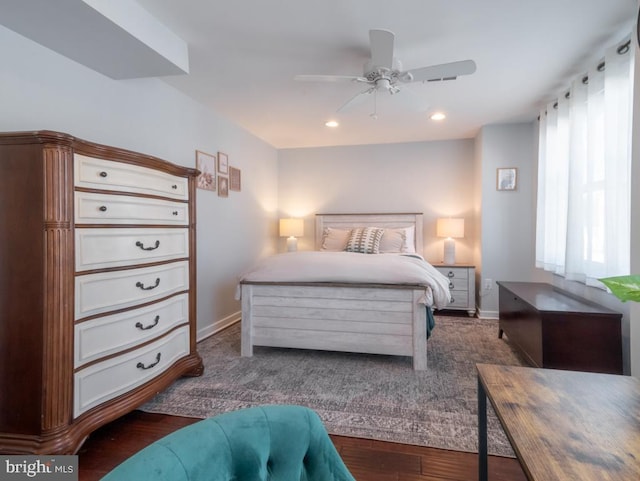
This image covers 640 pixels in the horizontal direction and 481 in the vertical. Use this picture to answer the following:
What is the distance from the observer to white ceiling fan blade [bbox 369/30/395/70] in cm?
171

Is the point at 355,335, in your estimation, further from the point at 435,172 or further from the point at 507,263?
the point at 435,172

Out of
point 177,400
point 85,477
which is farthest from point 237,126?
point 85,477

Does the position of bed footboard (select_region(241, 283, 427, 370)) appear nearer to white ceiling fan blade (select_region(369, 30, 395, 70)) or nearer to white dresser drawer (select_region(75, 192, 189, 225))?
white dresser drawer (select_region(75, 192, 189, 225))

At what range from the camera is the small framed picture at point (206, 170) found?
321 centimetres

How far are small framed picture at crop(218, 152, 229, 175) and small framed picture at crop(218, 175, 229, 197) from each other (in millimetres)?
68

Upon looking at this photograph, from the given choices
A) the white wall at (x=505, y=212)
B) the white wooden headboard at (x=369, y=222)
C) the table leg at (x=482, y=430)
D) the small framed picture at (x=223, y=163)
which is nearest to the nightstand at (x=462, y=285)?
the white wall at (x=505, y=212)

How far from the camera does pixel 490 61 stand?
239 centimetres

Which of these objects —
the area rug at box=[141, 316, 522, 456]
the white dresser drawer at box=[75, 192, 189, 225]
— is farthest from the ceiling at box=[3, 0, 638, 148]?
the area rug at box=[141, 316, 522, 456]

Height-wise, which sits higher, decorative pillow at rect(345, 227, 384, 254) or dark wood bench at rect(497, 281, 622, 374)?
decorative pillow at rect(345, 227, 384, 254)

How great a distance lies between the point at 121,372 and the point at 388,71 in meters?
2.38

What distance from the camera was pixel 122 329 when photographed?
1.72 meters

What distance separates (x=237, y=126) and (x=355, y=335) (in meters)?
2.80

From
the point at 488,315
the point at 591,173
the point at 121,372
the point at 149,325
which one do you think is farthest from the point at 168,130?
the point at 488,315

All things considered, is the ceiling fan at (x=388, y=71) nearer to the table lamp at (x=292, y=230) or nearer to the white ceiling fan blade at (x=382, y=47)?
the white ceiling fan blade at (x=382, y=47)
